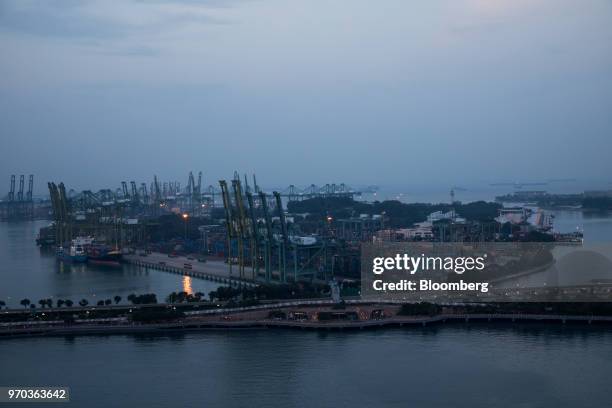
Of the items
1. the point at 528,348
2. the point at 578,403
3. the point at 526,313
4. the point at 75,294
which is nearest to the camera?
the point at 578,403

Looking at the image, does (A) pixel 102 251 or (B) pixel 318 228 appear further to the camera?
(B) pixel 318 228

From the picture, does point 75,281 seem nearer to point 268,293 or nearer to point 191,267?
point 191,267

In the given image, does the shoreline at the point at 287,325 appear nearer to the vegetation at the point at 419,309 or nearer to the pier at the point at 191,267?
the vegetation at the point at 419,309

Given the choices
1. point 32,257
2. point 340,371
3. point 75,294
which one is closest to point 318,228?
point 32,257

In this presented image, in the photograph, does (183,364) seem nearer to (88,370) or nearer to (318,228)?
(88,370)

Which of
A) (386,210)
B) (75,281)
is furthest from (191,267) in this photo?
(386,210)
